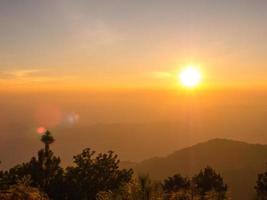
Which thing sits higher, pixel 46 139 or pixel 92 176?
pixel 46 139

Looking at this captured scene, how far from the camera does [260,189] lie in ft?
141

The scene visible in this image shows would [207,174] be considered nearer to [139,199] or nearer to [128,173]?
[128,173]

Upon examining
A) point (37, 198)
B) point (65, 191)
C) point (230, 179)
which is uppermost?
point (230, 179)

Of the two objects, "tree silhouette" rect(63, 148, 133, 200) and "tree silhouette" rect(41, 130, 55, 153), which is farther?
"tree silhouette" rect(41, 130, 55, 153)

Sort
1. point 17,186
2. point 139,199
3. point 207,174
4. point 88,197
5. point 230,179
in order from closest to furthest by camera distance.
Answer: point 17,186, point 139,199, point 88,197, point 207,174, point 230,179

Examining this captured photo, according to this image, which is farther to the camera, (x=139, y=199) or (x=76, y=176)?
(x=76, y=176)

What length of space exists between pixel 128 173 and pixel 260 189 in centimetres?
1550

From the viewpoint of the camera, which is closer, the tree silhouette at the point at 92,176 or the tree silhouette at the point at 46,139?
the tree silhouette at the point at 92,176

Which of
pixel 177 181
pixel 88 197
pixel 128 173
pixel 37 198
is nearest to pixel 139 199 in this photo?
pixel 37 198

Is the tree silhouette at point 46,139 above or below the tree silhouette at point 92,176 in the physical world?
above

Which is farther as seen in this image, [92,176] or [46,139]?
[46,139]

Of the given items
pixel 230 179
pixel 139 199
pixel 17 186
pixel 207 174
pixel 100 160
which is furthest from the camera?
pixel 230 179

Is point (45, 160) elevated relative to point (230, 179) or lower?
lower

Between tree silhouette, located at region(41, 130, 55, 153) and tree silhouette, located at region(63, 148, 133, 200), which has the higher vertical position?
tree silhouette, located at region(41, 130, 55, 153)
